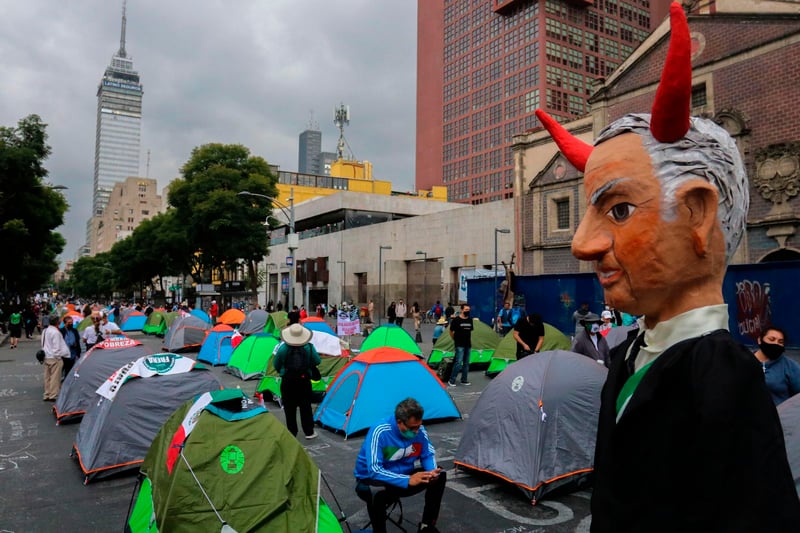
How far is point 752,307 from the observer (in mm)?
14219

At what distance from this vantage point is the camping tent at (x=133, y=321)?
2920cm

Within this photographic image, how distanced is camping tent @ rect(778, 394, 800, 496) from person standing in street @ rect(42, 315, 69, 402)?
40.7 feet

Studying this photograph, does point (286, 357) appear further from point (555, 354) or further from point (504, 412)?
point (555, 354)

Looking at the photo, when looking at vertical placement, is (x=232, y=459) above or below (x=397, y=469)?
above

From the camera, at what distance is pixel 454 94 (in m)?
82.3

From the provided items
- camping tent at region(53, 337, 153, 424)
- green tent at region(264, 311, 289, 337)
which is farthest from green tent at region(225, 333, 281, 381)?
green tent at region(264, 311, 289, 337)

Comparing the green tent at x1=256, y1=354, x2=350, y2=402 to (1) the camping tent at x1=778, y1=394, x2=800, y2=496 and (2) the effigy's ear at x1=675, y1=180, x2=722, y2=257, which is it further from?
(2) the effigy's ear at x1=675, y1=180, x2=722, y2=257

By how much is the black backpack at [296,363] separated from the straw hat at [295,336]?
86 millimetres

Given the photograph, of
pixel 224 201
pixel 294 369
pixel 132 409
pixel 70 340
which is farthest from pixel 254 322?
pixel 132 409

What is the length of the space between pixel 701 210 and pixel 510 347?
1264 cm

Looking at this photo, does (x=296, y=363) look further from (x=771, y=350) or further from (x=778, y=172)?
(x=778, y=172)

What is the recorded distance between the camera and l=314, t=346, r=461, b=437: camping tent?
8586mm

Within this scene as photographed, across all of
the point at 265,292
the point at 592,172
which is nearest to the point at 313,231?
the point at 265,292

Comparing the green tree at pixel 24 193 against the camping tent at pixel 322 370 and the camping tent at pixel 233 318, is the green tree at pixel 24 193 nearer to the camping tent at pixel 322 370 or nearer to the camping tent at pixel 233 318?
the camping tent at pixel 233 318
